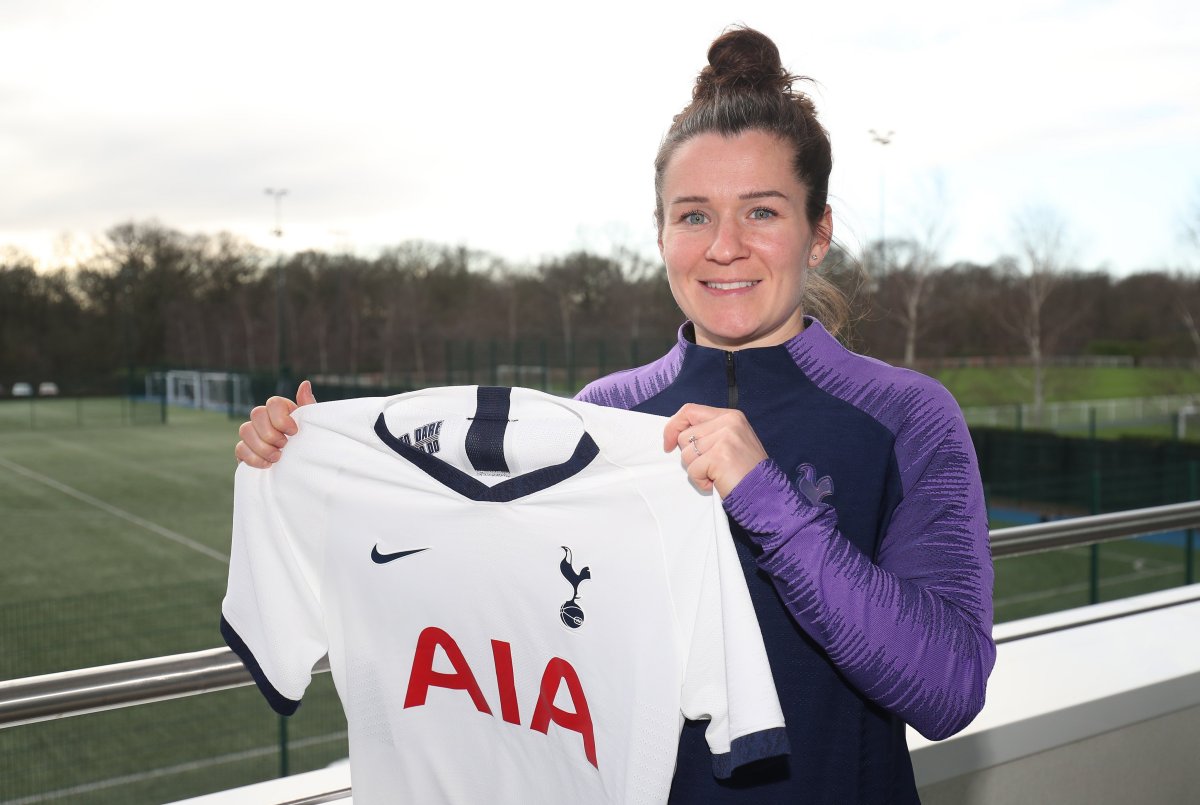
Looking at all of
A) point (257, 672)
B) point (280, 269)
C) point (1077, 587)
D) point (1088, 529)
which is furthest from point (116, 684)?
point (280, 269)

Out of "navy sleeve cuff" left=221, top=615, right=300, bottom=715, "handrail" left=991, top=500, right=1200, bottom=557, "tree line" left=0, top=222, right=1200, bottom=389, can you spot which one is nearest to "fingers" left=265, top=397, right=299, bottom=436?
"navy sleeve cuff" left=221, top=615, right=300, bottom=715

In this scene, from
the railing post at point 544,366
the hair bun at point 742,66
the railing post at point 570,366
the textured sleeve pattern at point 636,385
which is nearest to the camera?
the hair bun at point 742,66

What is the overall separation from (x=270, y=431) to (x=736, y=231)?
63 centimetres

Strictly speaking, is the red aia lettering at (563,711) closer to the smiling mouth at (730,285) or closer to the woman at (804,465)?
the woman at (804,465)

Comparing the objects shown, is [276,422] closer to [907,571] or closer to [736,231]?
[736,231]

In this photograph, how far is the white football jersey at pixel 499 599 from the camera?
100cm

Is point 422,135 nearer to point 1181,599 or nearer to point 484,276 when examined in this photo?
point 484,276

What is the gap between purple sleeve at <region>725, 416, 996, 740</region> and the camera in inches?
35.6

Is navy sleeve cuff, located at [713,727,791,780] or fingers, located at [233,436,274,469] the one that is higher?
fingers, located at [233,436,274,469]

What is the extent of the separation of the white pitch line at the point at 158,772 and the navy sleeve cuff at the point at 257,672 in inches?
259

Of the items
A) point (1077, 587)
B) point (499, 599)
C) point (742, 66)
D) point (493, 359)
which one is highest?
point (742, 66)

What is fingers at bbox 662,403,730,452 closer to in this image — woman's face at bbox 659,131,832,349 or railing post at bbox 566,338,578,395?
woman's face at bbox 659,131,832,349

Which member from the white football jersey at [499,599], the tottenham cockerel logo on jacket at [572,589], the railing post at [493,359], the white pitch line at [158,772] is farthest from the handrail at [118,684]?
the railing post at [493,359]

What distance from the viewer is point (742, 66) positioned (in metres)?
1.16
